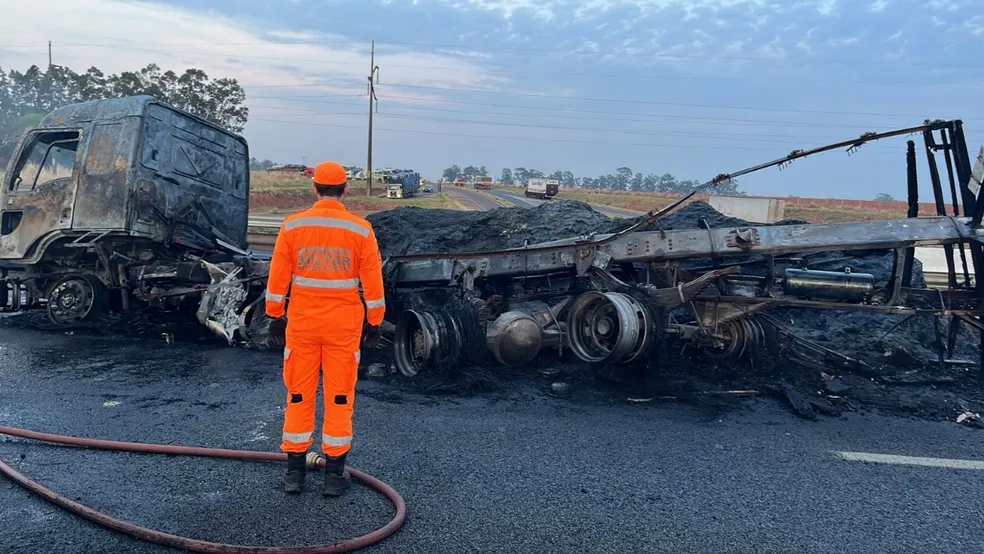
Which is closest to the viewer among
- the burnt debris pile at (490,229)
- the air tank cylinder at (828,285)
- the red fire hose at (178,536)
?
the red fire hose at (178,536)

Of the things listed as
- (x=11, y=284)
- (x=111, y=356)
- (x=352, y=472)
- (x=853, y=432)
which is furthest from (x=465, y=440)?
(x=11, y=284)

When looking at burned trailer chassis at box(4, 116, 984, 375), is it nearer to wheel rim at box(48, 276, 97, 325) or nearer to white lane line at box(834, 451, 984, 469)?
white lane line at box(834, 451, 984, 469)

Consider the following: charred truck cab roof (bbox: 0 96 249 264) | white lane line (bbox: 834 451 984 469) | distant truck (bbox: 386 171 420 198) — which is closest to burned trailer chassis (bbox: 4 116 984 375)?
white lane line (bbox: 834 451 984 469)

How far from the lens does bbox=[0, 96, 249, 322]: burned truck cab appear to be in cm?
744

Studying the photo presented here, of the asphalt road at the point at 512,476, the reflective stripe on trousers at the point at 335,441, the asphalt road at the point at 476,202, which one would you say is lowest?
the asphalt road at the point at 512,476

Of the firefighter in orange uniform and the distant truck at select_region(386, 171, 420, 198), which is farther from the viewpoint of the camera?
the distant truck at select_region(386, 171, 420, 198)

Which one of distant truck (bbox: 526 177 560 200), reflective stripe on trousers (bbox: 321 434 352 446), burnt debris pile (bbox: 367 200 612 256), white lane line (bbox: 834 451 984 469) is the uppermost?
distant truck (bbox: 526 177 560 200)

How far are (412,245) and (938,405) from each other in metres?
6.12

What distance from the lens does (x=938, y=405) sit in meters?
5.33

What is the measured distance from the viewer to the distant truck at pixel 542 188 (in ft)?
161

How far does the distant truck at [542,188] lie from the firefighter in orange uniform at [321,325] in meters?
45.6

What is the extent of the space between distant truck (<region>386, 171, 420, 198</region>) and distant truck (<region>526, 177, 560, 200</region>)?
32.0 ft

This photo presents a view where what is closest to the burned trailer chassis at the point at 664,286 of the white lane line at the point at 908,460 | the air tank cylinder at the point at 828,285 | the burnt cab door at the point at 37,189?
the air tank cylinder at the point at 828,285

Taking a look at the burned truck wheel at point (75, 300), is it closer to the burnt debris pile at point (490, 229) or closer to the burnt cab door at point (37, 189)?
the burnt cab door at point (37, 189)
